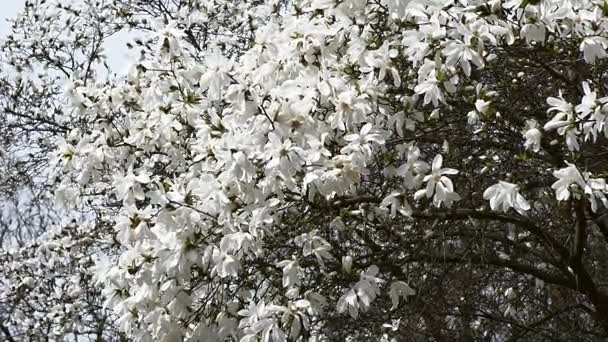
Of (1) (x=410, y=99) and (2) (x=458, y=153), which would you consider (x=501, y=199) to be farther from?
(2) (x=458, y=153)

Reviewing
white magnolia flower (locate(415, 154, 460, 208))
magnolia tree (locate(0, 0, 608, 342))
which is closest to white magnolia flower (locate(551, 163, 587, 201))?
magnolia tree (locate(0, 0, 608, 342))

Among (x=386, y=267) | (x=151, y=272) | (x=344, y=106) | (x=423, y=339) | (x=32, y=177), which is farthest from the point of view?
(x=32, y=177)

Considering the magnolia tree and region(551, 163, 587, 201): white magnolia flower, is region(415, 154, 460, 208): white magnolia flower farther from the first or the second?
region(551, 163, 587, 201): white magnolia flower

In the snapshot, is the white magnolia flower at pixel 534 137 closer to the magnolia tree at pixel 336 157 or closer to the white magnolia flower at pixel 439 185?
the magnolia tree at pixel 336 157

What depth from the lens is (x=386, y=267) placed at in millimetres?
3342

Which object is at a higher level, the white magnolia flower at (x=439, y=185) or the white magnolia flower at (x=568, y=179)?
the white magnolia flower at (x=439, y=185)

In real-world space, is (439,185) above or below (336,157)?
below

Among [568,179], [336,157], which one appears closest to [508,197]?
[568,179]

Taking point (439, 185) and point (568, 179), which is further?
point (439, 185)

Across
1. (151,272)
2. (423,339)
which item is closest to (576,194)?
(151,272)

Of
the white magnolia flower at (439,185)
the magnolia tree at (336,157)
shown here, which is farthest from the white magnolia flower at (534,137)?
the white magnolia flower at (439,185)

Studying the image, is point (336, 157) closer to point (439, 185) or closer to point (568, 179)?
point (439, 185)

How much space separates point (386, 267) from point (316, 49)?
0.94 m

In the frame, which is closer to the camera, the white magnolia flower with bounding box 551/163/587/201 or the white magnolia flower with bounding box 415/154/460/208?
the white magnolia flower with bounding box 551/163/587/201
